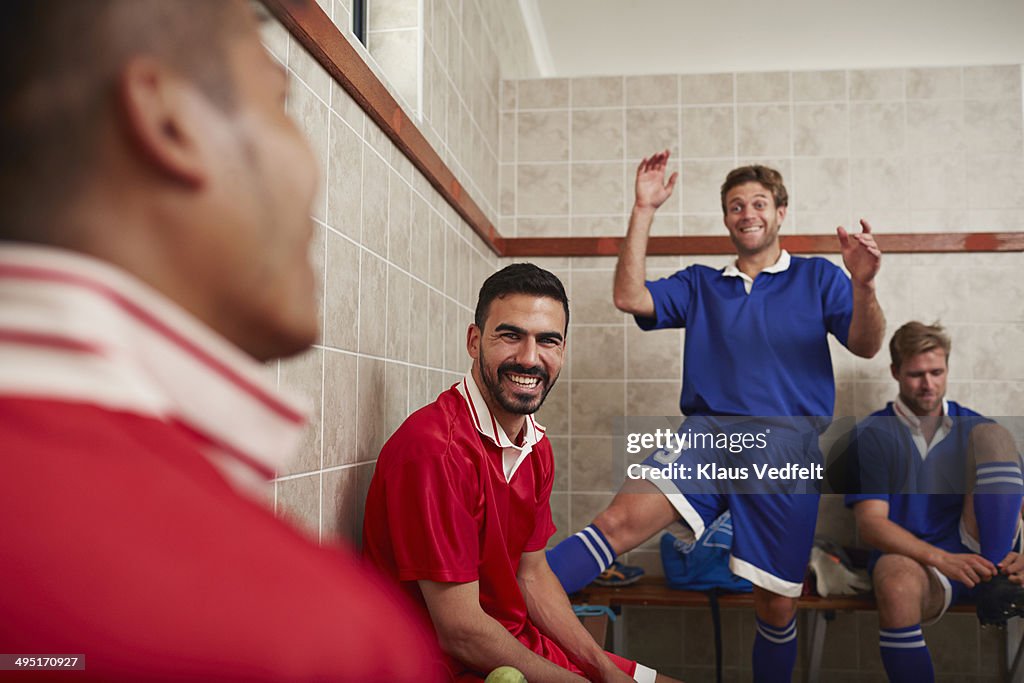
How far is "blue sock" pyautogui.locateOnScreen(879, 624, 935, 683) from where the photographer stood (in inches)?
82.9

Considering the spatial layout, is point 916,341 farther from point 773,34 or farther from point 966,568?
point 773,34

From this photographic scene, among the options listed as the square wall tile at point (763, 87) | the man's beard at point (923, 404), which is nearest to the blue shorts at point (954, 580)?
the man's beard at point (923, 404)

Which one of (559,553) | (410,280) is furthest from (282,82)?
(559,553)

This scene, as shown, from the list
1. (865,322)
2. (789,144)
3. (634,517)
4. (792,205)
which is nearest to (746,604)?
(634,517)

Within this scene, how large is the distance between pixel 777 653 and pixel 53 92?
2258 mm

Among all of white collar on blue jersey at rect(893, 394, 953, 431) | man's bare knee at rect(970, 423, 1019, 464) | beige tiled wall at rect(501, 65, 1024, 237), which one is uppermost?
beige tiled wall at rect(501, 65, 1024, 237)

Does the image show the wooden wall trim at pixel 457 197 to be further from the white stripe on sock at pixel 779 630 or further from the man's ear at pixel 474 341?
the white stripe on sock at pixel 779 630

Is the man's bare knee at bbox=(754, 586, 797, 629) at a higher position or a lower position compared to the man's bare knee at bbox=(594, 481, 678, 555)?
lower

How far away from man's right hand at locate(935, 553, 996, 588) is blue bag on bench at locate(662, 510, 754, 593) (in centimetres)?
54

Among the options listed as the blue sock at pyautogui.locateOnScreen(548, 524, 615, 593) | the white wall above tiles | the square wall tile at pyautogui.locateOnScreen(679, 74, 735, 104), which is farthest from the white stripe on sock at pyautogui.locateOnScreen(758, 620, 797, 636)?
the white wall above tiles

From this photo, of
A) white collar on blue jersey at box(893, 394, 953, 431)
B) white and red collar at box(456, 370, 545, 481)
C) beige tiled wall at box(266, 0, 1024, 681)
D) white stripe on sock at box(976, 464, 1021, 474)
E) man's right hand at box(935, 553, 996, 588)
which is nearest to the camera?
white and red collar at box(456, 370, 545, 481)

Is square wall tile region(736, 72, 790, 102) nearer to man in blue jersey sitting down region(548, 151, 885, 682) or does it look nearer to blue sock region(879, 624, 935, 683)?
man in blue jersey sitting down region(548, 151, 885, 682)

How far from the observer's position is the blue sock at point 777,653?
2.11 metres

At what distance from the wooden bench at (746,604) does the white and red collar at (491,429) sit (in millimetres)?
1114
